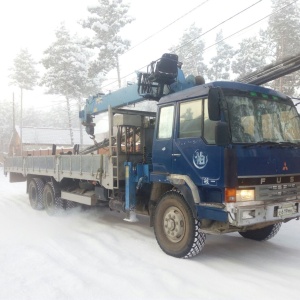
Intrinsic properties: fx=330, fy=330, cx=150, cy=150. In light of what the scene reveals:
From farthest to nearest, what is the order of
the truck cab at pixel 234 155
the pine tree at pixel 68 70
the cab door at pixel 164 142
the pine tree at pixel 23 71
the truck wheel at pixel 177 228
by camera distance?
the pine tree at pixel 23 71, the pine tree at pixel 68 70, the cab door at pixel 164 142, the truck wheel at pixel 177 228, the truck cab at pixel 234 155

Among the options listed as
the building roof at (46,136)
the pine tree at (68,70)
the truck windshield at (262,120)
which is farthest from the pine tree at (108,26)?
the truck windshield at (262,120)

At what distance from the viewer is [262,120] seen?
525 cm

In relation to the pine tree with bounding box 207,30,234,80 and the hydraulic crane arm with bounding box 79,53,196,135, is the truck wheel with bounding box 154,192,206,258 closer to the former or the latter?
the hydraulic crane arm with bounding box 79,53,196,135

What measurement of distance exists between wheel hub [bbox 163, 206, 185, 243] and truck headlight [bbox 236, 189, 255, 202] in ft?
3.68

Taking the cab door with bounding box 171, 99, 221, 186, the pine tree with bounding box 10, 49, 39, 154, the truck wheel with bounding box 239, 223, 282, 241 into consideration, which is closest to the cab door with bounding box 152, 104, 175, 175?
the cab door with bounding box 171, 99, 221, 186

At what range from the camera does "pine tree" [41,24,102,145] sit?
37500mm

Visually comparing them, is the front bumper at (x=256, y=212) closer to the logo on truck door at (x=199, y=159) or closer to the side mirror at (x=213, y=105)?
the logo on truck door at (x=199, y=159)

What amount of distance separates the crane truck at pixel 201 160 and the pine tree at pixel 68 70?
31311 mm

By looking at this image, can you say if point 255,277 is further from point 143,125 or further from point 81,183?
point 81,183

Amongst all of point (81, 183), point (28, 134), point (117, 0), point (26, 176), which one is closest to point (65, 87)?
point (117, 0)

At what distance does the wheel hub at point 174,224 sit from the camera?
542 cm

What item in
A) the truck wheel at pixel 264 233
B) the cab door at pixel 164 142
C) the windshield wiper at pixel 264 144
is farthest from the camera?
the truck wheel at pixel 264 233

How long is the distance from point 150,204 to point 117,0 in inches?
1211

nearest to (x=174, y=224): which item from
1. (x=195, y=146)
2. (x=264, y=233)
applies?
(x=195, y=146)
